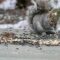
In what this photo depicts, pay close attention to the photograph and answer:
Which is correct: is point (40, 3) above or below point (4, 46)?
above

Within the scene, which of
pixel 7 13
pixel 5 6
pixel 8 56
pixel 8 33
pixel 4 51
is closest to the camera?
pixel 8 56

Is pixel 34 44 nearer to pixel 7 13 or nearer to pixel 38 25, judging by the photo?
pixel 38 25

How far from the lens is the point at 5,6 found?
7707 mm

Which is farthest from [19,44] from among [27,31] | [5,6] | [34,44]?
[5,6]

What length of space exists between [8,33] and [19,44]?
2.39 ft

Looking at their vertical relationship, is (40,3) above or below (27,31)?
above

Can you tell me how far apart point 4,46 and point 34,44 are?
397 mm

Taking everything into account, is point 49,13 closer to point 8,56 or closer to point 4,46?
point 4,46

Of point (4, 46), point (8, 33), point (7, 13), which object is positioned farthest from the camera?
point (7, 13)

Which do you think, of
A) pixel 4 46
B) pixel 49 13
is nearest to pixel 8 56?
pixel 4 46

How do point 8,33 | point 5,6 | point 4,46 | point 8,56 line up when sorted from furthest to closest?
point 5,6 → point 8,33 → point 4,46 → point 8,56

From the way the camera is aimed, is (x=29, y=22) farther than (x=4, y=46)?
Yes

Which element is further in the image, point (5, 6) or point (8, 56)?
point (5, 6)

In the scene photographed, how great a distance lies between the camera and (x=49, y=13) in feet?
18.8
